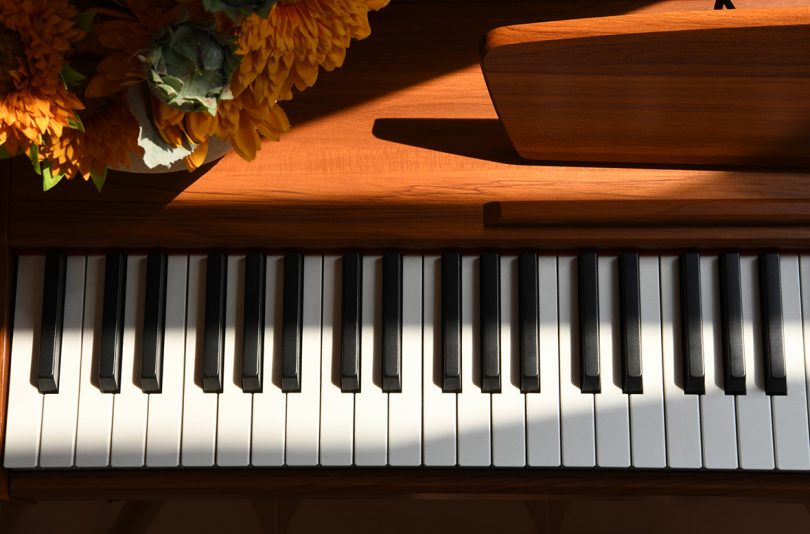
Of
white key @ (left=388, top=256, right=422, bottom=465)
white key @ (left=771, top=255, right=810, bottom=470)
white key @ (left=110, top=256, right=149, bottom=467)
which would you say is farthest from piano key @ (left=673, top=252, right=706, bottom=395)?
white key @ (left=110, top=256, right=149, bottom=467)

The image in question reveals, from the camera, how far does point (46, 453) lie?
1.26 m

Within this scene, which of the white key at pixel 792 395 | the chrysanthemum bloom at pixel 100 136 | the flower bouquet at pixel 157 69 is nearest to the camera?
the flower bouquet at pixel 157 69

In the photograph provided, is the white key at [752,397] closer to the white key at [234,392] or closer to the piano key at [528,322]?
the piano key at [528,322]

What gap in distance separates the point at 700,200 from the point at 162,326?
0.75m

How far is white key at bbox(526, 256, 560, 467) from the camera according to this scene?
125cm

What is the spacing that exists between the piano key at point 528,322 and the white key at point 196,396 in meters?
0.43

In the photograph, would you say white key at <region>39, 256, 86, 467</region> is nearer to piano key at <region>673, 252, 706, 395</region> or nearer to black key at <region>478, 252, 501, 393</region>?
black key at <region>478, 252, 501, 393</region>

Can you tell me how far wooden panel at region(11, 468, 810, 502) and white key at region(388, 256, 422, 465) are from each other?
3 cm

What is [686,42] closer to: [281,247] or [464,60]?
[464,60]

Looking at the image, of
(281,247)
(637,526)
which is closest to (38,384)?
(281,247)

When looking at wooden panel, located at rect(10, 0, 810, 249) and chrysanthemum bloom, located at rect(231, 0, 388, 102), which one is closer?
chrysanthemum bloom, located at rect(231, 0, 388, 102)

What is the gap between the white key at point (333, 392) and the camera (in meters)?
1.25

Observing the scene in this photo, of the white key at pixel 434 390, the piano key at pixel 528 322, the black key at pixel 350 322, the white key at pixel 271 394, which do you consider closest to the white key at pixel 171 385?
the white key at pixel 271 394

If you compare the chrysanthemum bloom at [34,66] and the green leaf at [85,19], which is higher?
the green leaf at [85,19]
